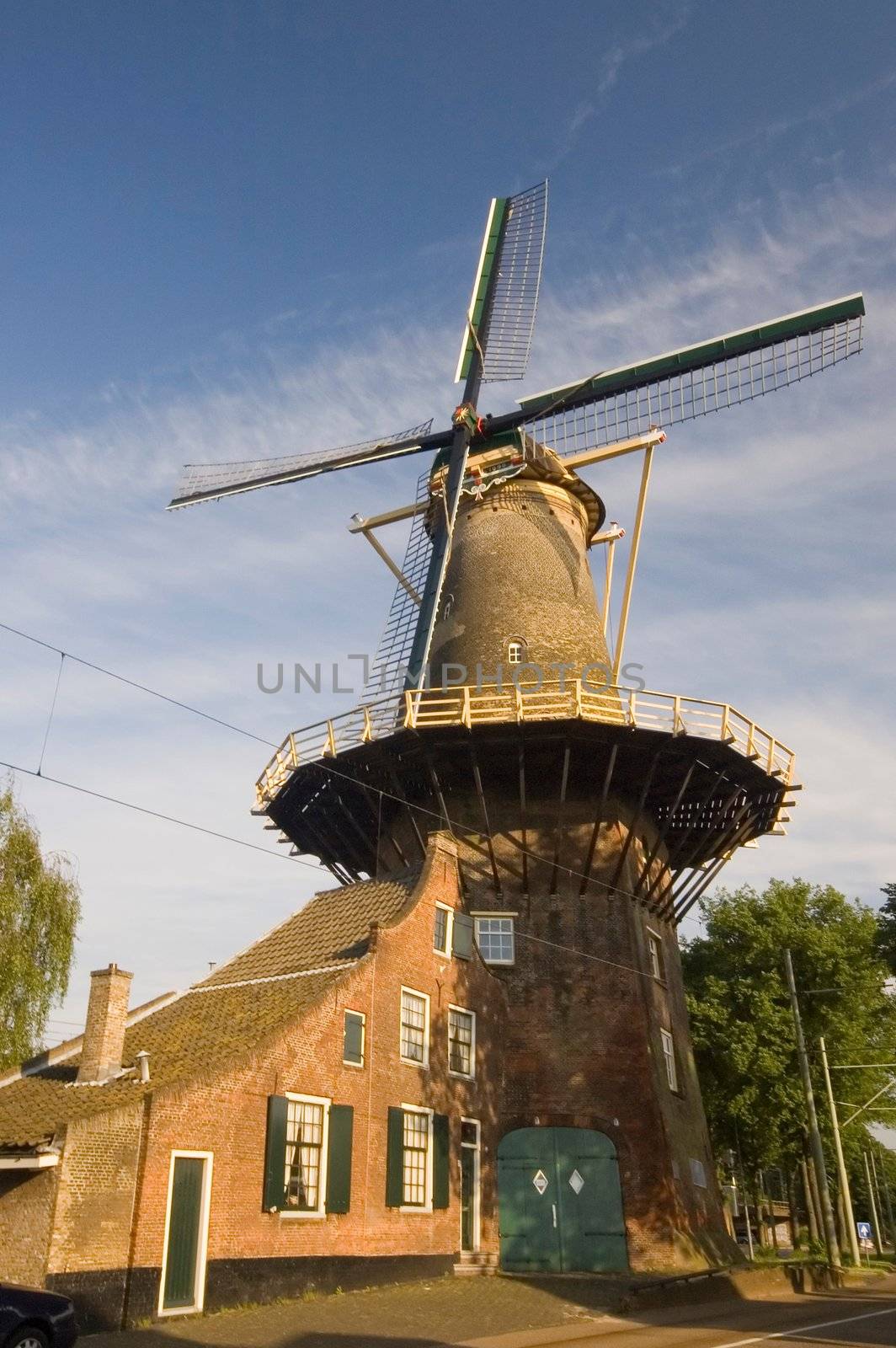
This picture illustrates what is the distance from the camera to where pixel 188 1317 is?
543 inches

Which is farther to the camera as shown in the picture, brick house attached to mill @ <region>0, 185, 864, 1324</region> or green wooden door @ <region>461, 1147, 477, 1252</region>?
green wooden door @ <region>461, 1147, 477, 1252</region>

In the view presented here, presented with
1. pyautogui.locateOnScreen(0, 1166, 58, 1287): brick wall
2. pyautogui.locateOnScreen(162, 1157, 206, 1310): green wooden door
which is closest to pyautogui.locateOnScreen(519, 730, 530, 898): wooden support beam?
pyautogui.locateOnScreen(162, 1157, 206, 1310): green wooden door

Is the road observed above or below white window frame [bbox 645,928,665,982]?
below

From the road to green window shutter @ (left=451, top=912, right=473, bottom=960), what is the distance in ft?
23.6

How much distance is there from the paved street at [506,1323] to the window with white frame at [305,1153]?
1341 mm

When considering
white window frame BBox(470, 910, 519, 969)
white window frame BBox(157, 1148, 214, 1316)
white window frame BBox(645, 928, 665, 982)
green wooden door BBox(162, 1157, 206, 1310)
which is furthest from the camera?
white window frame BBox(645, 928, 665, 982)

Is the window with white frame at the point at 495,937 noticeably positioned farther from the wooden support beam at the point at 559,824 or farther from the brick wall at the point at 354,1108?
the wooden support beam at the point at 559,824

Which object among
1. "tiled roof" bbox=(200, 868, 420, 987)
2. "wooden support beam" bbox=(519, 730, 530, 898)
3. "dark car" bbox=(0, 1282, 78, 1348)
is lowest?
"dark car" bbox=(0, 1282, 78, 1348)

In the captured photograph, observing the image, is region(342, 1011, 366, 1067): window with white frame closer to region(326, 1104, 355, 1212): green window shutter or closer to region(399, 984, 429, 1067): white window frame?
region(326, 1104, 355, 1212): green window shutter

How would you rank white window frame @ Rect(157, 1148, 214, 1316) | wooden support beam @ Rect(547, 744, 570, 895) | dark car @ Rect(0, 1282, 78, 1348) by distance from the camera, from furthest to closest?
wooden support beam @ Rect(547, 744, 570, 895) < white window frame @ Rect(157, 1148, 214, 1316) < dark car @ Rect(0, 1282, 78, 1348)

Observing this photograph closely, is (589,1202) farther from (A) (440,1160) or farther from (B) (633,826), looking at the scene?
(B) (633,826)

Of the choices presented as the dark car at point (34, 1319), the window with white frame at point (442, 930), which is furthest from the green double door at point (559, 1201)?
the dark car at point (34, 1319)

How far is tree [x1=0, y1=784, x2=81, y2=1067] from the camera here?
21.4m

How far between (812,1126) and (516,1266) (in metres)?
7.91
